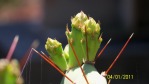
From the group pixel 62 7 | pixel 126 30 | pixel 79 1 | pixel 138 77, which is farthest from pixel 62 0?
pixel 138 77

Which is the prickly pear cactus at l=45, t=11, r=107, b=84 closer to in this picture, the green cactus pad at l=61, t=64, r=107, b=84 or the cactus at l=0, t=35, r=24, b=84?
the green cactus pad at l=61, t=64, r=107, b=84

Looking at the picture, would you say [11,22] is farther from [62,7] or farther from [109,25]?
[109,25]

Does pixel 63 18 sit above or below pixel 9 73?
above
